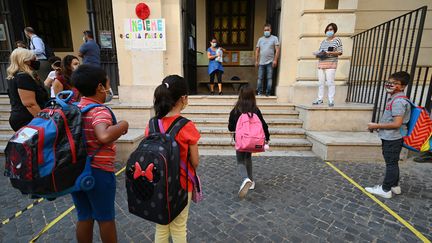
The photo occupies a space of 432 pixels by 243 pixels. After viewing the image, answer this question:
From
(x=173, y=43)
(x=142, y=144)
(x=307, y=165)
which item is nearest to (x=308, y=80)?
(x=307, y=165)

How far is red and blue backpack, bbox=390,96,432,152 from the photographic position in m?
3.03

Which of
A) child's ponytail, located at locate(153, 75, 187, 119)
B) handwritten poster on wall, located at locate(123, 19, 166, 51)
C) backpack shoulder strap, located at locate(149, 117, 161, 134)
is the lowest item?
backpack shoulder strap, located at locate(149, 117, 161, 134)

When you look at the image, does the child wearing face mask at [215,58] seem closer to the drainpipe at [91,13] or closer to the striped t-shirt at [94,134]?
the drainpipe at [91,13]

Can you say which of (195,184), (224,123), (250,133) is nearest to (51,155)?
(195,184)

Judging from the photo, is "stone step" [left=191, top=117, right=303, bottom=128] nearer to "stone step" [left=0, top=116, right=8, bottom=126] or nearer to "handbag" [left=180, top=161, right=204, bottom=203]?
"handbag" [left=180, top=161, right=204, bottom=203]

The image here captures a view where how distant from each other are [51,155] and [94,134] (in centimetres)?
29

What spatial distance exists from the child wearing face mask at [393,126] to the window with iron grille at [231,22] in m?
8.48

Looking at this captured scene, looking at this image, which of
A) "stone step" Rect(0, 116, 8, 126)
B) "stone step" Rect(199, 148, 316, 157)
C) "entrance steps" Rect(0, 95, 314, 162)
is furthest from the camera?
"stone step" Rect(0, 116, 8, 126)

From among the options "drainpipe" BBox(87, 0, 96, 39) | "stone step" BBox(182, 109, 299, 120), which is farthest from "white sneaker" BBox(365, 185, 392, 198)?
"drainpipe" BBox(87, 0, 96, 39)

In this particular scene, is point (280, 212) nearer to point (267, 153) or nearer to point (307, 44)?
point (267, 153)

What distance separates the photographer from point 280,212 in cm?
292

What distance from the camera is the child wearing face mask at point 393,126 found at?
300 cm

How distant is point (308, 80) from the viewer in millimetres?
6684

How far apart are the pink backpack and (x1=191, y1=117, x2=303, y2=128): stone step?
9.21 ft
